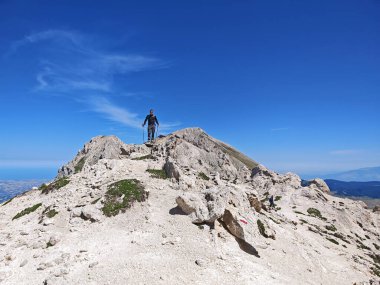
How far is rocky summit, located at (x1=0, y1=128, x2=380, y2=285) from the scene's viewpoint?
16469 mm

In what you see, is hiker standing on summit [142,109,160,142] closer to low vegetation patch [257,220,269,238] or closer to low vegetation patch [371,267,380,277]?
low vegetation patch [257,220,269,238]

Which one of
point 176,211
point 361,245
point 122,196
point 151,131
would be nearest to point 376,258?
point 361,245

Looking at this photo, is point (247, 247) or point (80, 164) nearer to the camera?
point (247, 247)

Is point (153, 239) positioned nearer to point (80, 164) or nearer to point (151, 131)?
point (151, 131)

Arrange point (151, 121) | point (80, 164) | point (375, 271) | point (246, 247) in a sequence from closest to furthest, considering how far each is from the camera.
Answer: point (246, 247)
point (375, 271)
point (151, 121)
point (80, 164)

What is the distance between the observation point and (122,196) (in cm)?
2472

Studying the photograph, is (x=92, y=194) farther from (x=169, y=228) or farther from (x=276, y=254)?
(x=276, y=254)

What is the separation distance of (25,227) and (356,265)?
101 feet

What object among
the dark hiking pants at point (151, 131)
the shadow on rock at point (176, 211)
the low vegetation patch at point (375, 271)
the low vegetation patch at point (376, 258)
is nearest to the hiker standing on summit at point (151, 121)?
the dark hiking pants at point (151, 131)

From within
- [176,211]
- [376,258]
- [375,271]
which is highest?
[176,211]

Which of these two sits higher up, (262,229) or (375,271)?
(262,229)

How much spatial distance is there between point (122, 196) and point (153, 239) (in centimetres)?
658

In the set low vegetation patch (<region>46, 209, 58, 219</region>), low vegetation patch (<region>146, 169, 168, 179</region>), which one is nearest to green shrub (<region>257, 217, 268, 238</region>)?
low vegetation patch (<region>146, 169, 168, 179</region>)

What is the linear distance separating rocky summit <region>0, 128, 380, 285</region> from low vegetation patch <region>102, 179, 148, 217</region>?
0.28 ft
